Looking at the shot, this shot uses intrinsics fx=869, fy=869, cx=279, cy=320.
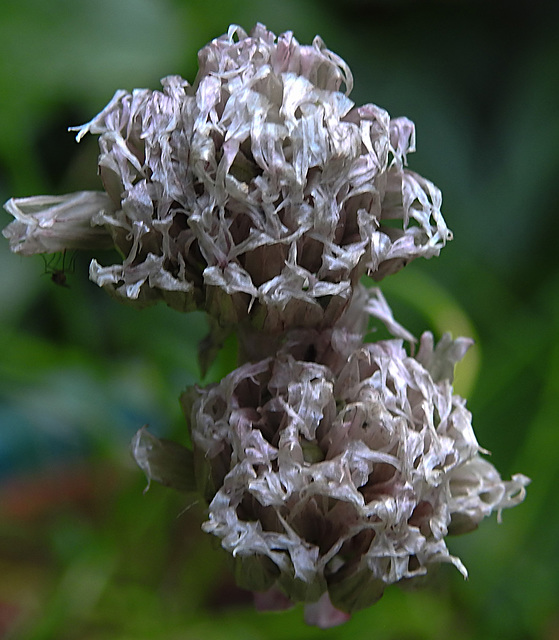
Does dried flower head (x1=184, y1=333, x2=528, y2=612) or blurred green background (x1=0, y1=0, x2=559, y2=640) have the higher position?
dried flower head (x1=184, y1=333, x2=528, y2=612)

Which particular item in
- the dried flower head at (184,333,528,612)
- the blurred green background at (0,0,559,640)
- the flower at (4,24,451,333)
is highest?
the flower at (4,24,451,333)

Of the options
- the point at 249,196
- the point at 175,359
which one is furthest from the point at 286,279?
the point at 175,359

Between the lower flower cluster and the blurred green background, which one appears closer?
the lower flower cluster

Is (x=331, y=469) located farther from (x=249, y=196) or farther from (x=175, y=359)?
(x=175, y=359)

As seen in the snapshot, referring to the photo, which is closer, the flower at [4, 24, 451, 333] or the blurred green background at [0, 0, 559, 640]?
the flower at [4, 24, 451, 333]

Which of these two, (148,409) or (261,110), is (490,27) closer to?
(148,409)

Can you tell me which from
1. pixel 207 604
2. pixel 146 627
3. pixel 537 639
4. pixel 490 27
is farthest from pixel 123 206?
pixel 490 27
